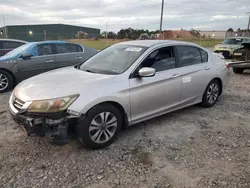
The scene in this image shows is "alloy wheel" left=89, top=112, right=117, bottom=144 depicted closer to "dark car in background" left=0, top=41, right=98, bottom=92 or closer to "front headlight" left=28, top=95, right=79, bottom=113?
"front headlight" left=28, top=95, right=79, bottom=113

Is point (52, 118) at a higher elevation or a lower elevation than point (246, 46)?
lower

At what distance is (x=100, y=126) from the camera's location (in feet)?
10.6

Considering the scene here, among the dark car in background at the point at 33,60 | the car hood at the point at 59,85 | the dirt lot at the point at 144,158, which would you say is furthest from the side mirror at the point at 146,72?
the dark car in background at the point at 33,60

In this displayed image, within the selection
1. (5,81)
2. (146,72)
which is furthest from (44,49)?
(146,72)

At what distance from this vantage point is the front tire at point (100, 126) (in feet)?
9.99

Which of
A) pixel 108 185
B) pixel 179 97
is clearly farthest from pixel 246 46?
pixel 108 185

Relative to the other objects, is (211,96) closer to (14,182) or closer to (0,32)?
(14,182)

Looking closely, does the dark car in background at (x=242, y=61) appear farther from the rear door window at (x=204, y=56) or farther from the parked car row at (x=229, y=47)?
the rear door window at (x=204, y=56)

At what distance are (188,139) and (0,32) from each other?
65.7 feet

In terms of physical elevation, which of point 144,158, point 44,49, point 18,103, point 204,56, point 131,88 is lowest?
point 144,158

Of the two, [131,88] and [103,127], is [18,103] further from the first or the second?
[131,88]

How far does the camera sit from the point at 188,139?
3684 millimetres

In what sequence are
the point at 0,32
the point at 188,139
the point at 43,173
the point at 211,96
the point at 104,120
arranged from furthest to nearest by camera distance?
the point at 0,32 < the point at 211,96 < the point at 188,139 < the point at 104,120 < the point at 43,173

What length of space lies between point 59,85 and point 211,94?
133 inches
